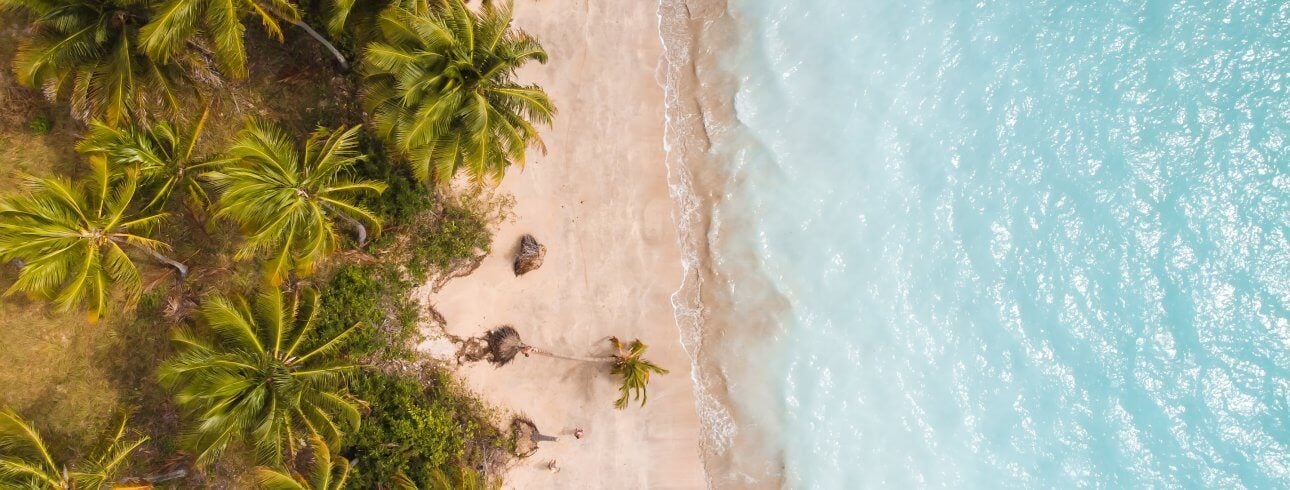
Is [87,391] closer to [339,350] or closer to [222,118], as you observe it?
[339,350]

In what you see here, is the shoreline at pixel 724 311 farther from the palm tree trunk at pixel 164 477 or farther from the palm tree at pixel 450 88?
the palm tree trunk at pixel 164 477

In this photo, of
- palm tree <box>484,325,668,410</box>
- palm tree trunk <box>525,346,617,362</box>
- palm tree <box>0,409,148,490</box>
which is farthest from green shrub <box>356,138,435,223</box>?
palm tree <box>0,409,148,490</box>

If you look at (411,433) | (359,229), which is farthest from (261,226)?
(411,433)

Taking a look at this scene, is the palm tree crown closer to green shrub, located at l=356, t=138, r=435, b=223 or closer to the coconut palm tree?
the coconut palm tree

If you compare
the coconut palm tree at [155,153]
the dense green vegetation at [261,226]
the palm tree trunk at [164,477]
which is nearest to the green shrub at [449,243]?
the dense green vegetation at [261,226]

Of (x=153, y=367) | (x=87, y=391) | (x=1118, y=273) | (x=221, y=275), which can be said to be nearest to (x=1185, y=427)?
(x=1118, y=273)

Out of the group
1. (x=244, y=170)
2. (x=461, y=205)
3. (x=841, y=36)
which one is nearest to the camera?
(x=244, y=170)
